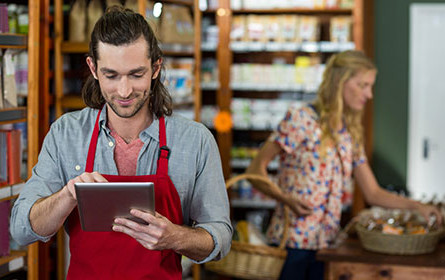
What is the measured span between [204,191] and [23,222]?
1.76 feet

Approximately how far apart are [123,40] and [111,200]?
464 millimetres

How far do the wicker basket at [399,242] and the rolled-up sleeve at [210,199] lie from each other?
151 cm

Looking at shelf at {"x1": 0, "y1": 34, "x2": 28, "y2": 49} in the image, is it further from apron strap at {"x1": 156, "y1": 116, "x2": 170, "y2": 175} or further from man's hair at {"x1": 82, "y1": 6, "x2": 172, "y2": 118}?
apron strap at {"x1": 156, "y1": 116, "x2": 170, "y2": 175}

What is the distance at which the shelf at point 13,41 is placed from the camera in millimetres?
2764

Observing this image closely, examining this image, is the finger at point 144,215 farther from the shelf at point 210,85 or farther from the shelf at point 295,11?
the shelf at point 295,11

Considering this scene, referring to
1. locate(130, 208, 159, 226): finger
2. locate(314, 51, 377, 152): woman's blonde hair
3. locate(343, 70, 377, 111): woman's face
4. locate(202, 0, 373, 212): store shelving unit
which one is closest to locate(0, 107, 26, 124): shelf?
locate(130, 208, 159, 226): finger

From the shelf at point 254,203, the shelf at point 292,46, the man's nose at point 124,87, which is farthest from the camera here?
the shelf at point 254,203

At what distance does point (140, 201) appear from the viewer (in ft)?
5.86

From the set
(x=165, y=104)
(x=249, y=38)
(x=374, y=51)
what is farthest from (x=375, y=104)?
(x=165, y=104)

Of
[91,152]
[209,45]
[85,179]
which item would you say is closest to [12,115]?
[91,152]

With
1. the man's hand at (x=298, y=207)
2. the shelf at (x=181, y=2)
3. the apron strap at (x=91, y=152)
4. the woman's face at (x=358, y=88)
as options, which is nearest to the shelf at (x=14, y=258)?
the apron strap at (x=91, y=152)

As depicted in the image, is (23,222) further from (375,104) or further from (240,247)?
(375,104)

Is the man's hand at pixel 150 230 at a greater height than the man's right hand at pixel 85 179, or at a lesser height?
lesser

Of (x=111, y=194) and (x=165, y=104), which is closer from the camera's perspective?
(x=111, y=194)
